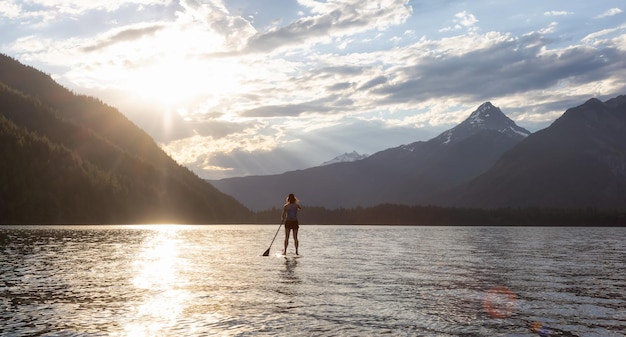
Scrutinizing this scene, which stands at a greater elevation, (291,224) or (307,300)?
(291,224)

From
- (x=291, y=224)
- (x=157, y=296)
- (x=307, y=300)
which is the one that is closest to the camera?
(x=307, y=300)

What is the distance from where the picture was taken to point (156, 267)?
93.3 feet

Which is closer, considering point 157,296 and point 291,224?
point 157,296

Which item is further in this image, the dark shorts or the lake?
the dark shorts

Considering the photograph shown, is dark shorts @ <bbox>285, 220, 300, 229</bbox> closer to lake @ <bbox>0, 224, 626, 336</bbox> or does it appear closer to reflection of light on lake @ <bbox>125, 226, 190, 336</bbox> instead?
lake @ <bbox>0, 224, 626, 336</bbox>

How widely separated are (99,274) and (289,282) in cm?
885

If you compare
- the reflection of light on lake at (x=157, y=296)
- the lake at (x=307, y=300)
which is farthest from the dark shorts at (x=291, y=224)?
the reflection of light on lake at (x=157, y=296)

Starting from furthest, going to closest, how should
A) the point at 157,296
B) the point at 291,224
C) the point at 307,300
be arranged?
1. the point at 291,224
2. the point at 157,296
3. the point at 307,300

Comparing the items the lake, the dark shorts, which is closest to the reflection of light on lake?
the lake

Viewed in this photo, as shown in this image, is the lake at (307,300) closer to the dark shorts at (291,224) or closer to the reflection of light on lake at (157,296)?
the reflection of light on lake at (157,296)

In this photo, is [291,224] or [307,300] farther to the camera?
[291,224]

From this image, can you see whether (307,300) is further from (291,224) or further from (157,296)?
(291,224)

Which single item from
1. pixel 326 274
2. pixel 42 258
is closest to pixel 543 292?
pixel 326 274

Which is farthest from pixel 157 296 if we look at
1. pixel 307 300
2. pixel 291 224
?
pixel 291 224
